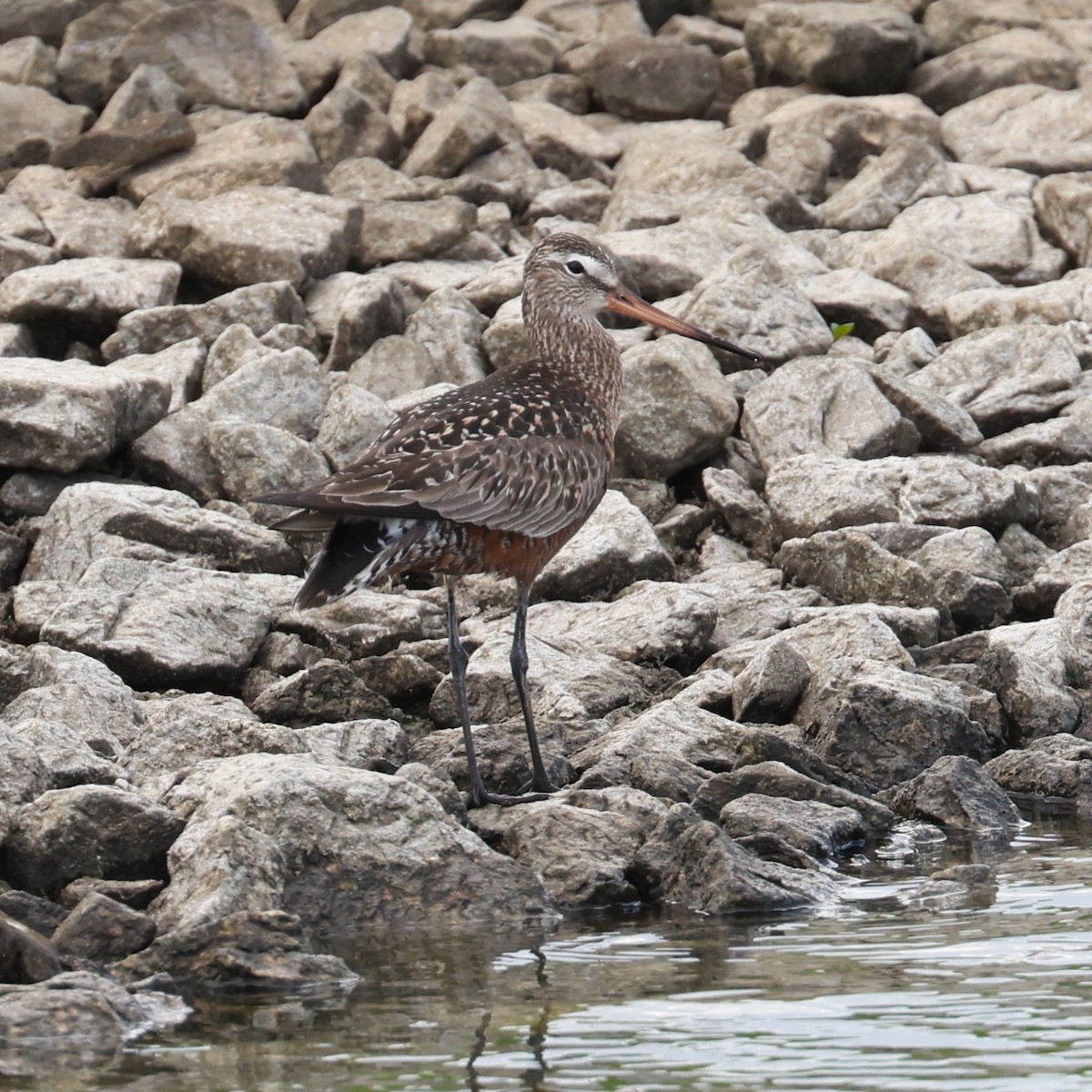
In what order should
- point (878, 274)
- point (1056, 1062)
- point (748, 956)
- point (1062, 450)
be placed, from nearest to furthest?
1. point (1056, 1062)
2. point (748, 956)
3. point (1062, 450)
4. point (878, 274)

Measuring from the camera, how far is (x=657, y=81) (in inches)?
756

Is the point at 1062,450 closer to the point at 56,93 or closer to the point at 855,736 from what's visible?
the point at 855,736

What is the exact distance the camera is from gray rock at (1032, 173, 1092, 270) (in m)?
16.4

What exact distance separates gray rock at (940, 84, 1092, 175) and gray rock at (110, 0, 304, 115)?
5976 millimetres

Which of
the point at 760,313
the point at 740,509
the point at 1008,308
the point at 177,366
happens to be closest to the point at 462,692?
the point at 740,509

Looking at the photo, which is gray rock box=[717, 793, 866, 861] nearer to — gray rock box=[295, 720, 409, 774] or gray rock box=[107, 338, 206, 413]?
gray rock box=[295, 720, 409, 774]

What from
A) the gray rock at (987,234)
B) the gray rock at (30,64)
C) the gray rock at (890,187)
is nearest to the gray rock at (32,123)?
the gray rock at (30,64)

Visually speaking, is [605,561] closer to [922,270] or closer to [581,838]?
[581,838]

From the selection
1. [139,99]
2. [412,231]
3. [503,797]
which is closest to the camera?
[503,797]

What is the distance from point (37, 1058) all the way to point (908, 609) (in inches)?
240

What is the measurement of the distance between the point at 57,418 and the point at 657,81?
8846 mm

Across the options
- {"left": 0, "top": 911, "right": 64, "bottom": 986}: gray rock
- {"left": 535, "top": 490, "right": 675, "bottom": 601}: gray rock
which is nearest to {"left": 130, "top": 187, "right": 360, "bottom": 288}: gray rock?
{"left": 535, "top": 490, "right": 675, "bottom": 601}: gray rock

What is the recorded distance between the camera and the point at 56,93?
18609 millimetres

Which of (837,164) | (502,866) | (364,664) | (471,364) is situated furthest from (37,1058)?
(837,164)
